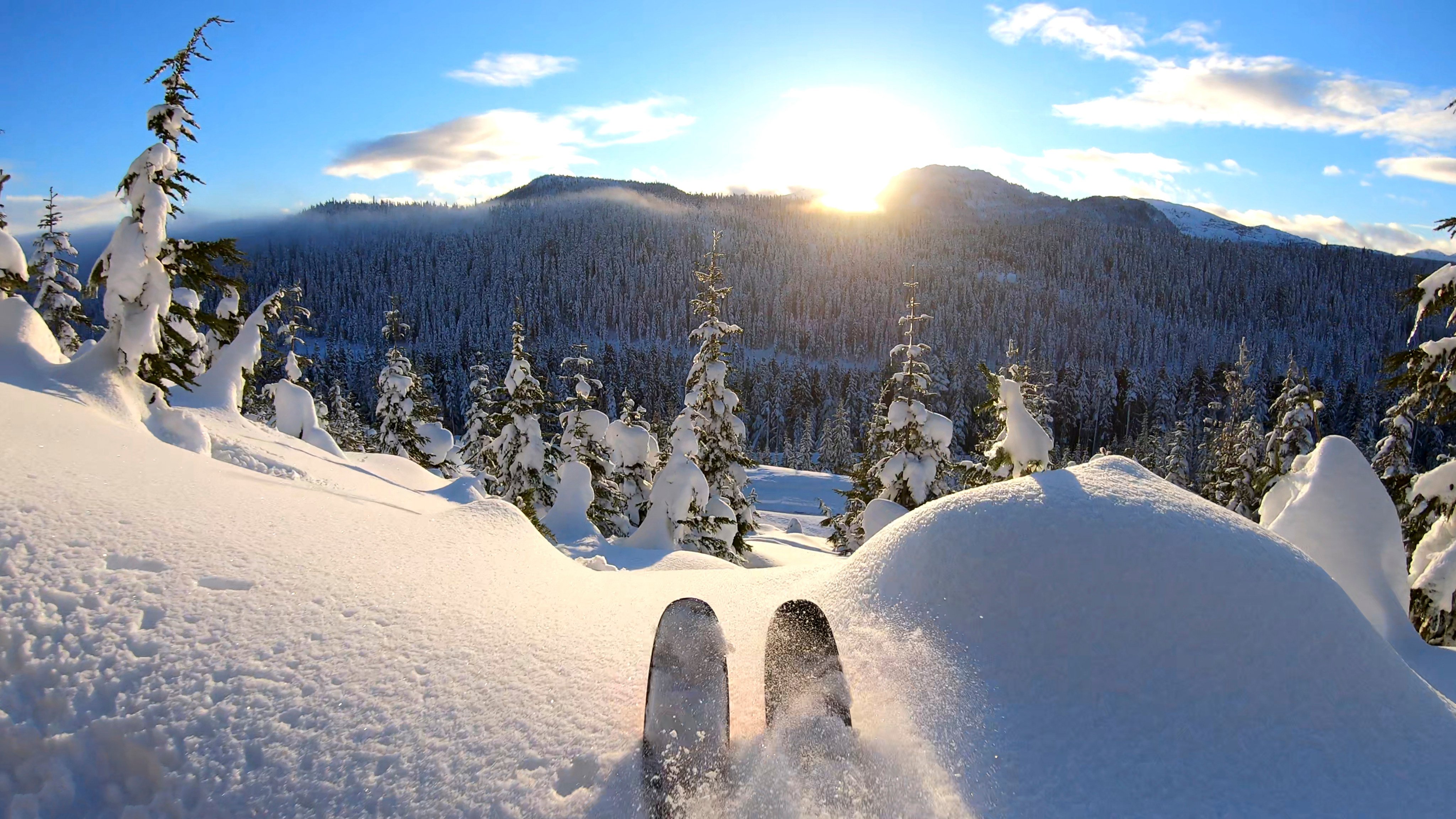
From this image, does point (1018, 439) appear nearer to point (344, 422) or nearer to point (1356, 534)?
point (1356, 534)

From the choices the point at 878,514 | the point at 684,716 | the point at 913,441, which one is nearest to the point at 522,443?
the point at 878,514

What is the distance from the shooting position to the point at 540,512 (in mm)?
22484

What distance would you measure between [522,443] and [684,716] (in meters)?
20.5

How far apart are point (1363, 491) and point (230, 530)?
1063cm

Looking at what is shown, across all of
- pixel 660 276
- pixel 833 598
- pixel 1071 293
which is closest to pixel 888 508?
pixel 833 598

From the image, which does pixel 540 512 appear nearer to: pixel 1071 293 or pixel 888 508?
pixel 888 508

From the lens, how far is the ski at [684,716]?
2.92 meters

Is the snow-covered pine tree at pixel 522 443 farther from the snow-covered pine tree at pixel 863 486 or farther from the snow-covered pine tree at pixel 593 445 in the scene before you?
the snow-covered pine tree at pixel 863 486

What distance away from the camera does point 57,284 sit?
73.4 ft

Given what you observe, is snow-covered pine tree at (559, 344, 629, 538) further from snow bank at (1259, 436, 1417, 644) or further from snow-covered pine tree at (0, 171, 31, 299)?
snow bank at (1259, 436, 1417, 644)

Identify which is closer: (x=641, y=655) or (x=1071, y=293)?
(x=641, y=655)

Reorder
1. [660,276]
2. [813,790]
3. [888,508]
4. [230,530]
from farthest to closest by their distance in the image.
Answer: [660,276] < [888,508] < [230,530] < [813,790]

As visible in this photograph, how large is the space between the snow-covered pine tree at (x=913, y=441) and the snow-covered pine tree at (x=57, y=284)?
26.5m

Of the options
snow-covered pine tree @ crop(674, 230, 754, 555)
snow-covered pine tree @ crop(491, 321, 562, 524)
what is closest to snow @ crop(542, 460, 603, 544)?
snow-covered pine tree @ crop(674, 230, 754, 555)
